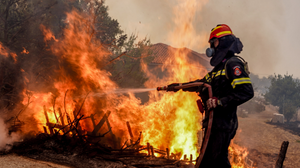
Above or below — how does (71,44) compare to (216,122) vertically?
above

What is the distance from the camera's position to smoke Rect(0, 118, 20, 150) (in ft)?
15.1

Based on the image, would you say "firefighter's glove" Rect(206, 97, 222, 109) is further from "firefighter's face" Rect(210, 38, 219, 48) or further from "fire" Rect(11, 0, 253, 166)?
"fire" Rect(11, 0, 253, 166)

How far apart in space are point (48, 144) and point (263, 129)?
2294 centimetres

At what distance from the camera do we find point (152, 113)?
9.12 metres

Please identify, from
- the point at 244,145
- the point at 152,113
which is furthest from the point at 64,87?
the point at 244,145

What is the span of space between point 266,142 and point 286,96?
19985 millimetres

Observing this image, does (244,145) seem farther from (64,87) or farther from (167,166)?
(64,87)

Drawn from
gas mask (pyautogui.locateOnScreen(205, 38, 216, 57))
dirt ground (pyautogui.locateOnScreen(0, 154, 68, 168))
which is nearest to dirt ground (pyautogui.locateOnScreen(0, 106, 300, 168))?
gas mask (pyautogui.locateOnScreen(205, 38, 216, 57))

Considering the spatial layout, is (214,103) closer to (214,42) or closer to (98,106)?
(214,42)

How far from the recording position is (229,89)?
283 cm

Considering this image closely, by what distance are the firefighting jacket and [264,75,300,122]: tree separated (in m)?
32.6

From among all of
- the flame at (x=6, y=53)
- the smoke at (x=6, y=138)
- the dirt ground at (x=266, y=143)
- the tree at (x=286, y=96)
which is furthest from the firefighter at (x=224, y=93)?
the tree at (x=286, y=96)

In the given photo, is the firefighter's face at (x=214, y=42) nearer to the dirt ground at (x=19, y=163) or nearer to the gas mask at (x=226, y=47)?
the gas mask at (x=226, y=47)

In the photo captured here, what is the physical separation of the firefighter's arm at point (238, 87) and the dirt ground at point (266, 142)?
40.4 ft
